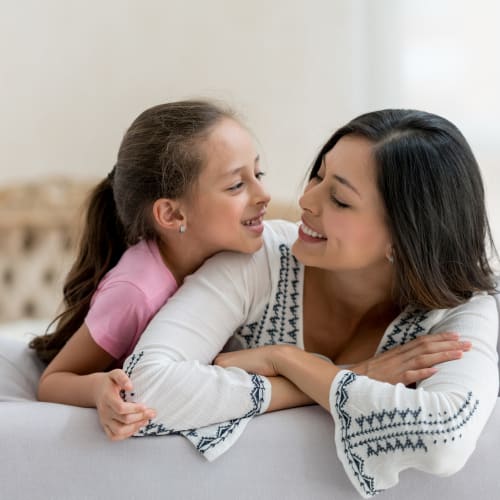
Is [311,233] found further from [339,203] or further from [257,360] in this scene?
[257,360]

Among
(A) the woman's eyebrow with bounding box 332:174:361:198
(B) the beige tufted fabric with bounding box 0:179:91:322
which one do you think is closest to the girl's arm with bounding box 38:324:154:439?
(A) the woman's eyebrow with bounding box 332:174:361:198

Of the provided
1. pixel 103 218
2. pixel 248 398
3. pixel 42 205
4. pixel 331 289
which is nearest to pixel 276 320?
pixel 331 289

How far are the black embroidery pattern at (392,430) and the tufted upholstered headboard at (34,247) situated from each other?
1709mm

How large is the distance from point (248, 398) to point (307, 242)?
1.04ft

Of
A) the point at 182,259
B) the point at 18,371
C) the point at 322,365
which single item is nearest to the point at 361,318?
the point at 322,365

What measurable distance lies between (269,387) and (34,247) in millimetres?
1865

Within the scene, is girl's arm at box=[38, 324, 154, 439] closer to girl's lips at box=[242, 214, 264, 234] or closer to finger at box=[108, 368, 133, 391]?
finger at box=[108, 368, 133, 391]

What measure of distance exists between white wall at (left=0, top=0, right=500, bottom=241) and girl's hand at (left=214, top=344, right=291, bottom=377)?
182 centimetres

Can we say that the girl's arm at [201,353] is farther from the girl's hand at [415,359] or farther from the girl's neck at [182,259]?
the girl's hand at [415,359]

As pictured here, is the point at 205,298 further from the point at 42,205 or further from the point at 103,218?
the point at 42,205

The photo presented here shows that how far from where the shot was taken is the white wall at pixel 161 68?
3.21m

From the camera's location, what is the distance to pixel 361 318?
5.38ft

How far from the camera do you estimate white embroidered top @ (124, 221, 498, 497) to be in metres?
1.26

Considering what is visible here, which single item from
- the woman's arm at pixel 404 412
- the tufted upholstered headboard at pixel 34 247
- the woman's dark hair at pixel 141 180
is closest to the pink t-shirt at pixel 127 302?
the woman's dark hair at pixel 141 180
